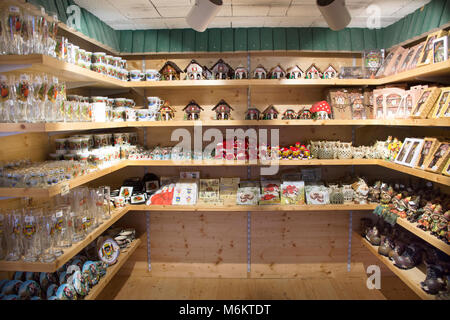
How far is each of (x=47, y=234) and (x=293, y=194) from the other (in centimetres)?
206

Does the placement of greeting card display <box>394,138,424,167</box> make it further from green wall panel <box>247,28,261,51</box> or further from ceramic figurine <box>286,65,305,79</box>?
green wall panel <box>247,28,261,51</box>

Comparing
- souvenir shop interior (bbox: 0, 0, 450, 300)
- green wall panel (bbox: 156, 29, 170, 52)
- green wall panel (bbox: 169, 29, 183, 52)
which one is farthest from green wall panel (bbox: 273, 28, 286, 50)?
green wall panel (bbox: 156, 29, 170, 52)

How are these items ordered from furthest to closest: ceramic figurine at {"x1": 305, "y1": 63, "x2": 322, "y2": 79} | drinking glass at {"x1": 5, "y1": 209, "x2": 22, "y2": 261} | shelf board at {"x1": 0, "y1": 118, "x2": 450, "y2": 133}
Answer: ceramic figurine at {"x1": 305, "y1": 63, "x2": 322, "y2": 79} < drinking glass at {"x1": 5, "y1": 209, "x2": 22, "y2": 261} < shelf board at {"x1": 0, "y1": 118, "x2": 450, "y2": 133}

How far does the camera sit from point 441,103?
2.04 m

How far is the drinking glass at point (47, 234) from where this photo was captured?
1.72 metres

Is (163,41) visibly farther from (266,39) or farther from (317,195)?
(317,195)

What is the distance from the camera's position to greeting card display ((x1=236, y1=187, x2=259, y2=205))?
2859 millimetres

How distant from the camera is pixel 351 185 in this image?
2.95m

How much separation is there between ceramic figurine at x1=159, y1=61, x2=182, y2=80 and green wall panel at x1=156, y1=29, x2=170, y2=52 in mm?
248

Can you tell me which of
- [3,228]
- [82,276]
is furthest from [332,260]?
[3,228]

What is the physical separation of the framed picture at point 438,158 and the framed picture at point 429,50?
61cm

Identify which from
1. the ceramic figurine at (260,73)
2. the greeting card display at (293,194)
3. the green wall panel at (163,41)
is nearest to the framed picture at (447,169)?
the greeting card display at (293,194)

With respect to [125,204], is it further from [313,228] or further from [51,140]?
[313,228]
